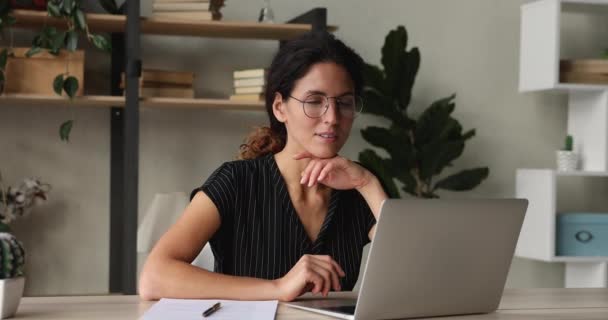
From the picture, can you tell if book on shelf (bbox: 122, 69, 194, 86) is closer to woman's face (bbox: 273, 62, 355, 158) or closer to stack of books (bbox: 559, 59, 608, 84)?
woman's face (bbox: 273, 62, 355, 158)

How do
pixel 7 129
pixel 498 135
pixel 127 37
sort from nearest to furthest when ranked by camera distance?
1. pixel 127 37
2. pixel 7 129
3. pixel 498 135

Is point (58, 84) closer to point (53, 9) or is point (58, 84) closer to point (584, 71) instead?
point (53, 9)

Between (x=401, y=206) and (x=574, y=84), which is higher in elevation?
(x=574, y=84)

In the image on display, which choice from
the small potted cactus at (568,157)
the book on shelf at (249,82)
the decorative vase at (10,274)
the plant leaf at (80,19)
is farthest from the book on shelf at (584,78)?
the decorative vase at (10,274)

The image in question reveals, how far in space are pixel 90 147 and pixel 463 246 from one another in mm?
2687

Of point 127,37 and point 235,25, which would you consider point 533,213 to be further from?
point 127,37

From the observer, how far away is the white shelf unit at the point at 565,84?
4.19 meters

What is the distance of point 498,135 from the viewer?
4602 mm

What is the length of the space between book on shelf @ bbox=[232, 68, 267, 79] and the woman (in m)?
1.39

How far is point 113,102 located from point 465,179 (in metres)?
1.65

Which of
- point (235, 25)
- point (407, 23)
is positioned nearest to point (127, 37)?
point (235, 25)

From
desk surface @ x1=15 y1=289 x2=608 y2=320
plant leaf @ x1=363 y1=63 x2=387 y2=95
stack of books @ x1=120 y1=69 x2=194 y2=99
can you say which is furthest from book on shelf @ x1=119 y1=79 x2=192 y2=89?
desk surface @ x1=15 y1=289 x2=608 y2=320

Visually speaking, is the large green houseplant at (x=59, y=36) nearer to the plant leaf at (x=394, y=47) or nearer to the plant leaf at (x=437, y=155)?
the plant leaf at (x=394, y=47)

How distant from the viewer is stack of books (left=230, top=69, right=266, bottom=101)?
3.77 meters
